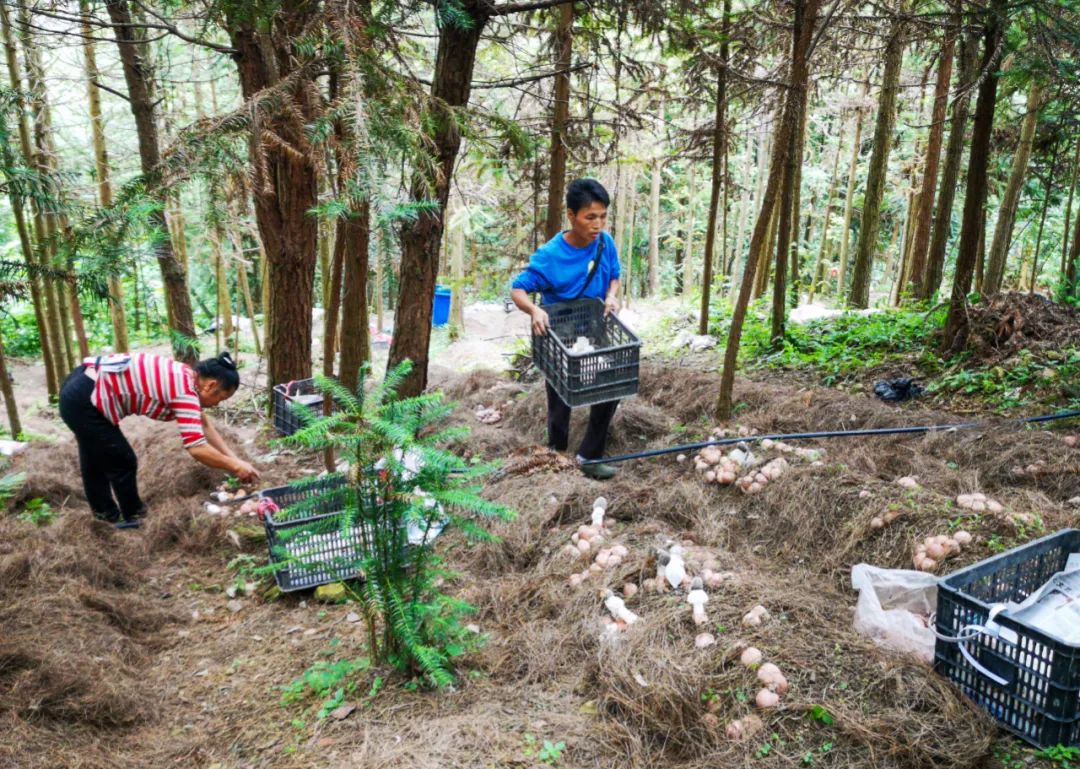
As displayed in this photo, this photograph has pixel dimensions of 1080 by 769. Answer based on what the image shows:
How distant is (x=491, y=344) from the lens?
561 inches

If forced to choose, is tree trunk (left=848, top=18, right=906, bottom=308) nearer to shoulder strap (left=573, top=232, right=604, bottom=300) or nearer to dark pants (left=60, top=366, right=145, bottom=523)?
shoulder strap (left=573, top=232, right=604, bottom=300)

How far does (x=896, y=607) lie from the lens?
2.82m

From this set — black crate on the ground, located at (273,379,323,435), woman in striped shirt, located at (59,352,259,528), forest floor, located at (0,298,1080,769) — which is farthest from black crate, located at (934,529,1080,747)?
black crate on the ground, located at (273,379,323,435)

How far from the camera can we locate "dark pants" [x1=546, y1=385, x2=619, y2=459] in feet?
14.5

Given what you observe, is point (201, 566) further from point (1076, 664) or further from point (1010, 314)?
point (1010, 314)

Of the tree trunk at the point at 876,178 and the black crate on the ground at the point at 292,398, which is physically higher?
the tree trunk at the point at 876,178

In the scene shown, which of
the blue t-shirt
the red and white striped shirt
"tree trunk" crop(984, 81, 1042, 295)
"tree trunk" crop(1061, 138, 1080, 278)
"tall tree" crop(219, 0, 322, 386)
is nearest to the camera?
the red and white striped shirt

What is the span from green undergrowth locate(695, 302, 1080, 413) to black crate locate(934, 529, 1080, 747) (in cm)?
294

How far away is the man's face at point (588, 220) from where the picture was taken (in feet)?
13.8

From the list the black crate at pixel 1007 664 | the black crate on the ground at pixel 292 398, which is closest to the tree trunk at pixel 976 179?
the black crate at pixel 1007 664

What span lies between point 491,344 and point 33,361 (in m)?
8.38

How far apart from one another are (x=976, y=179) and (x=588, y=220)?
3.33 meters

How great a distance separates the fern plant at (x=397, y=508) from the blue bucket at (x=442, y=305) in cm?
1146

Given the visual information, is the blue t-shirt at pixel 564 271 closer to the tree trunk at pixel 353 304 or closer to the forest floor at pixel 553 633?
the tree trunk at pixel 353 304
